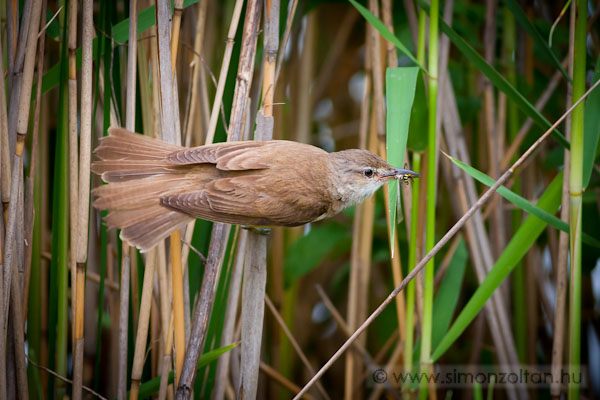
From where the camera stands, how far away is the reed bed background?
5.65ft

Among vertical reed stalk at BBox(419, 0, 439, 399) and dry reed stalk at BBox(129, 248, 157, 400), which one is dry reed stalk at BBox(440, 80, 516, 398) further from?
dry reed stalk at BBox(129, 248, 157, 400)

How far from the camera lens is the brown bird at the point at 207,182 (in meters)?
1.71

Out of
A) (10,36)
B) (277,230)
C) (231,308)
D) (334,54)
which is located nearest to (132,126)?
(10,36)

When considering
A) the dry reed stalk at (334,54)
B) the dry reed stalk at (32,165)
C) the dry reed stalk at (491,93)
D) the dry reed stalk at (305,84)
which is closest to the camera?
the dry reed stalk at (32,165)

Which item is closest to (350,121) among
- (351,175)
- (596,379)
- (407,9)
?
(407,9)

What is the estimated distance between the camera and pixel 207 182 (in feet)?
6.17

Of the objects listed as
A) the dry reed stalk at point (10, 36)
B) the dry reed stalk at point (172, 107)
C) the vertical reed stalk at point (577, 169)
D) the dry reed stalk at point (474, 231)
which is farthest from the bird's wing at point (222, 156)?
the vertical reed stalk at point (577, 169)

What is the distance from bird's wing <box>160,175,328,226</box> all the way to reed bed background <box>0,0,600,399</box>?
9 cm

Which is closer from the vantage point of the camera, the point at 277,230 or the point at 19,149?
the point at 19,149

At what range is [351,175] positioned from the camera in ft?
6.73

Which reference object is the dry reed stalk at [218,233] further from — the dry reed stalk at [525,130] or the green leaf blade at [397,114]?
the dry reed stalk at [525,130]

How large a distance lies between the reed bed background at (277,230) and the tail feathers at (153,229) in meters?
0.06

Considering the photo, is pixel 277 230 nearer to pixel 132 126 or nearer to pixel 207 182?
pixel 207 182

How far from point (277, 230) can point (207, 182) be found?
1113mm
